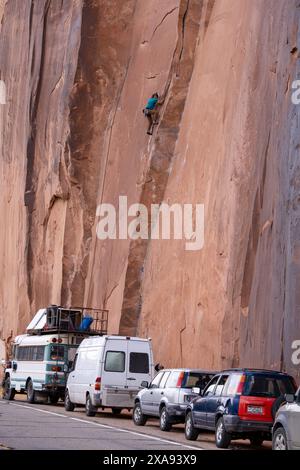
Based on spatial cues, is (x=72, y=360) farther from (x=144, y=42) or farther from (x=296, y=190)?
(x=144, y=42)

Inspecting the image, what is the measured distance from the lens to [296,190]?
83.8 feet

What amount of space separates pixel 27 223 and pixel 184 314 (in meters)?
21.8

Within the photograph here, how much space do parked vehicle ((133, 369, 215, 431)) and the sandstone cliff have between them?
238 cm

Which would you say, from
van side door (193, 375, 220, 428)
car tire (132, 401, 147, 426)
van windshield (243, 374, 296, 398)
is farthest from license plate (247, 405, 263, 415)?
car tire (132, 401, 147, 426)

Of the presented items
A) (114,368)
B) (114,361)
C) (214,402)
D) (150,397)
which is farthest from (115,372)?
(214,402)

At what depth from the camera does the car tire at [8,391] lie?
3772 cm

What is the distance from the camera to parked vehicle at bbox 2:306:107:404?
110ft

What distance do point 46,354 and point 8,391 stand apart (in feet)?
16.8

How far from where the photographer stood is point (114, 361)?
93.9 ft

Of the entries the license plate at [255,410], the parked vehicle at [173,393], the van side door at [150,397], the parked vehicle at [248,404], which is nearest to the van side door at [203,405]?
the parked vehicle at [248,404]

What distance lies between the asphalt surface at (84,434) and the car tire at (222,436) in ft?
0.56

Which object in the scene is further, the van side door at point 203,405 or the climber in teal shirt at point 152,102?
the climber in teal shirt at point 152,102

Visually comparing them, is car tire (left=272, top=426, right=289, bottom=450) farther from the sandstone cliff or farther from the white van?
the white van

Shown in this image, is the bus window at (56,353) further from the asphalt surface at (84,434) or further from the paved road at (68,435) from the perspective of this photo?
the paved road at (68,435)
